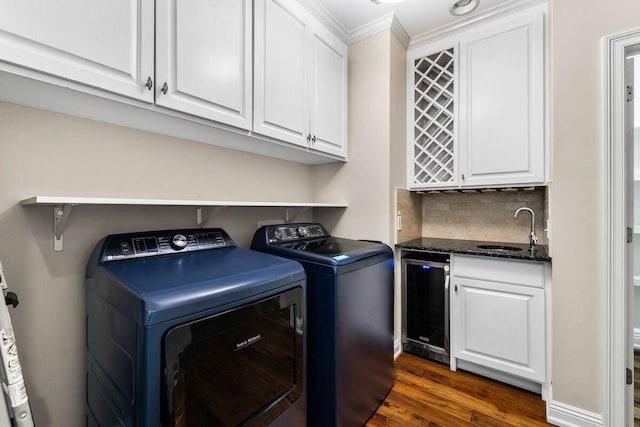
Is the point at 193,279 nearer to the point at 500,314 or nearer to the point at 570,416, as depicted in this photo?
the point at 500,314

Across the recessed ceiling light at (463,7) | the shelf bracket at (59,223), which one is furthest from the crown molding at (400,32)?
the shelf bracket at (59,223)

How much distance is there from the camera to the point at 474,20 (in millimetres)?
2092

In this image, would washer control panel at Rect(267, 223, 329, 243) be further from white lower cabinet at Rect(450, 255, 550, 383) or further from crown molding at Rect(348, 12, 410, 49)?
crown molding at Rect(348, 12, 410, 49)

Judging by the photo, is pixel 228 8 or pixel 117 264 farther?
pixel 228 8

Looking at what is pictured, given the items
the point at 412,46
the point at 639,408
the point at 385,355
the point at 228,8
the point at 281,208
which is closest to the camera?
the point at 228,8

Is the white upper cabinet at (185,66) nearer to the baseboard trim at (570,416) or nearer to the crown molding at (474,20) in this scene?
the crown molding at (474,20)

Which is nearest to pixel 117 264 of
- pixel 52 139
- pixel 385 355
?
pixel 52 139

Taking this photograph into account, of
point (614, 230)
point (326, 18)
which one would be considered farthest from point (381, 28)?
point (614, 230)

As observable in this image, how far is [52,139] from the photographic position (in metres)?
1.15

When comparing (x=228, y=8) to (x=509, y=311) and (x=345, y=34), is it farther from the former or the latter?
(x=509, y=311)

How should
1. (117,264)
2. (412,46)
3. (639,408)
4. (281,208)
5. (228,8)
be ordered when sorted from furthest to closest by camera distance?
(412,46) < (281,208) < (639,408) < (228,8) < (117,264)

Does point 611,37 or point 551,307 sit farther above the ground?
point 611,37

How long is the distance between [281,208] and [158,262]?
1131 millimetres

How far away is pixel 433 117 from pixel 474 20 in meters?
0.72
